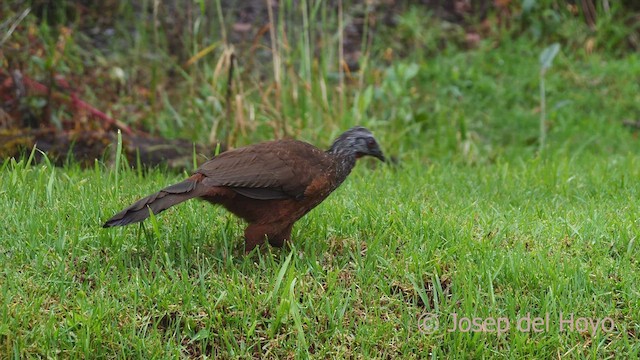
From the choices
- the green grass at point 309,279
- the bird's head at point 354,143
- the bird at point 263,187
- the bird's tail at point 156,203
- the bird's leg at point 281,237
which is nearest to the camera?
the green grass at point 309,279

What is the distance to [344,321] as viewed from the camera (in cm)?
377

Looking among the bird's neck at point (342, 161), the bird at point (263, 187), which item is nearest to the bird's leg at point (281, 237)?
the bird at point (263, 187)

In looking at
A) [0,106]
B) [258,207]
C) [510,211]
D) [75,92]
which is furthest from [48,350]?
[75,92]

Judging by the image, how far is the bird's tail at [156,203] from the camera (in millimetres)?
3734

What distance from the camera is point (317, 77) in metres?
7.64

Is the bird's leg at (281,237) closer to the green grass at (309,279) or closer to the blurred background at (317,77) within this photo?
the green grass at (309,279)

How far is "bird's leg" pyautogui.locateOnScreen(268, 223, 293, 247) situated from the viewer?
13.7 ft

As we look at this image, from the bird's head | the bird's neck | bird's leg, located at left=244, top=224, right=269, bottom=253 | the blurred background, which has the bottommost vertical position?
the blurred background

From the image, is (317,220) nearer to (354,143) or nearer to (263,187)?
(354,143)

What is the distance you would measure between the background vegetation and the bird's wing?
0.32 m

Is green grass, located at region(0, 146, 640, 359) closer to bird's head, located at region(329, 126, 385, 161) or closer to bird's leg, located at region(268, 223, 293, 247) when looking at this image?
bird's leg, located at region(268, 223, 293, 247)

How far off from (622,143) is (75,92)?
5.24 m

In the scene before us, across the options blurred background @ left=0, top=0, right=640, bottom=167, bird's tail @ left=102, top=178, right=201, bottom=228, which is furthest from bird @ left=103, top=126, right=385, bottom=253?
blurred background @ left=0, top=0, right=640, bottom=167

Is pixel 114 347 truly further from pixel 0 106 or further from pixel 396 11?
pixel 396 11
